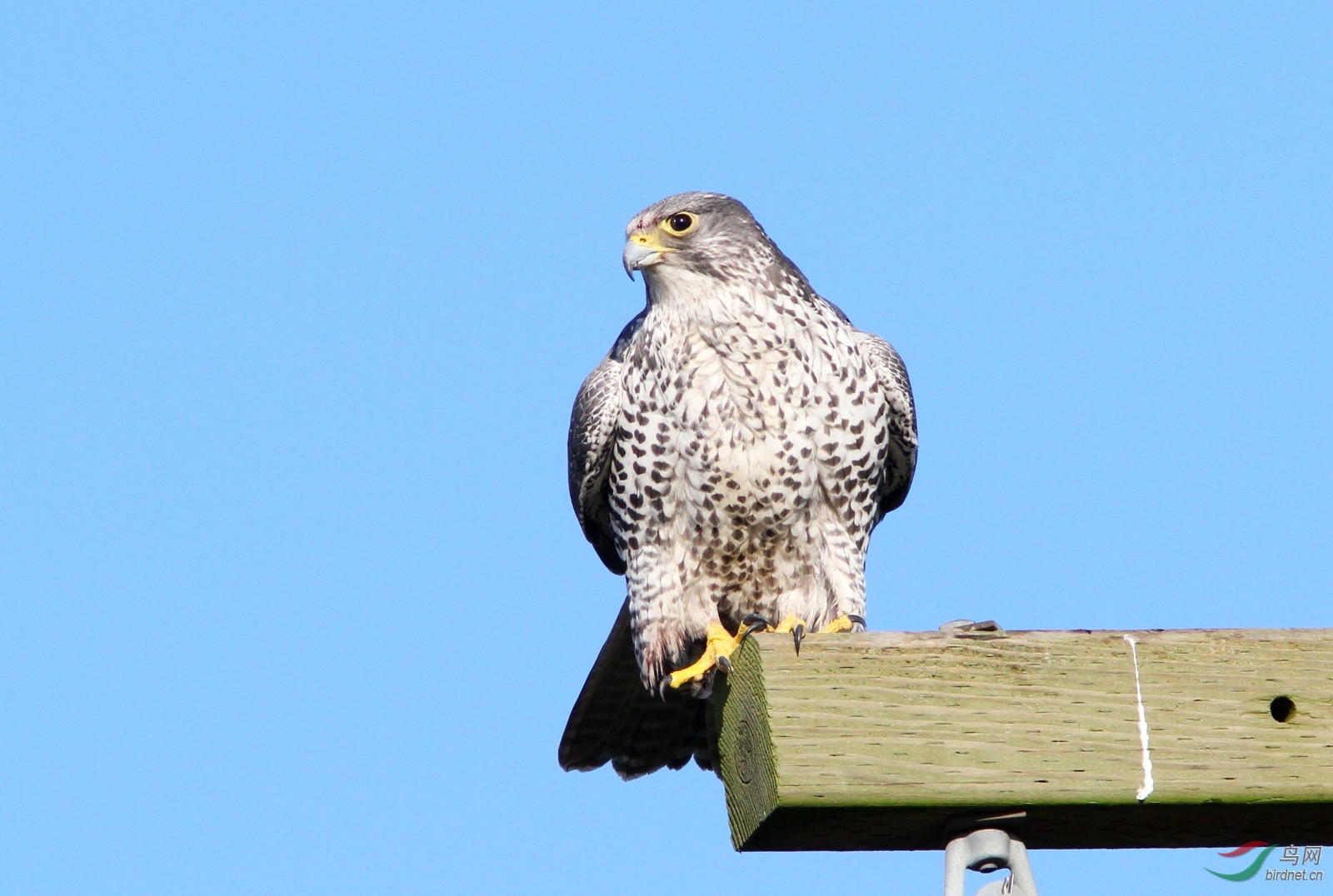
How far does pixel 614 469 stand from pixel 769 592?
59cm

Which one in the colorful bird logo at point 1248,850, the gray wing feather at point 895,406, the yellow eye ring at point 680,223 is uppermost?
the yellow eye ring at point 680,223

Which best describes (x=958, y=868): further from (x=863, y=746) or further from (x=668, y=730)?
(x=668, y=730)

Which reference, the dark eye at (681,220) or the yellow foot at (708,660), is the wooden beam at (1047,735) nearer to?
the yellow foot at (708,660)

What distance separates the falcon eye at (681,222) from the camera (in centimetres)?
554

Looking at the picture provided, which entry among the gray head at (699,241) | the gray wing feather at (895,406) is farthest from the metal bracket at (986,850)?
the gray head at (699,241)

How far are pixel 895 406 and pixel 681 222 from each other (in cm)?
85

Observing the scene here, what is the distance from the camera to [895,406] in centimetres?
550

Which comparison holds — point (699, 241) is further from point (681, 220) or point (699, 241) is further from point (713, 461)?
point (713, 461)

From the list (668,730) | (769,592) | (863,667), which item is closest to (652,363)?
(769,592)

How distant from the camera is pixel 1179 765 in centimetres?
265

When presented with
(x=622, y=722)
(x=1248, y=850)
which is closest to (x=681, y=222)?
(x=622, y=722)

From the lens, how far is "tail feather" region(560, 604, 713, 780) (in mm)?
5461

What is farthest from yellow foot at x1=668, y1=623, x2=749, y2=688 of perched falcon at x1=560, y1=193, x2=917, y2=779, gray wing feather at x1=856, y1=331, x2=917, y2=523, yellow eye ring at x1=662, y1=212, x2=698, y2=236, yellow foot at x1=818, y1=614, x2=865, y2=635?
yellow eye ring at x1=662, y1=212, x2=698, y2=236

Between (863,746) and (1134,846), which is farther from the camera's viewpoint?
(1134,846)
